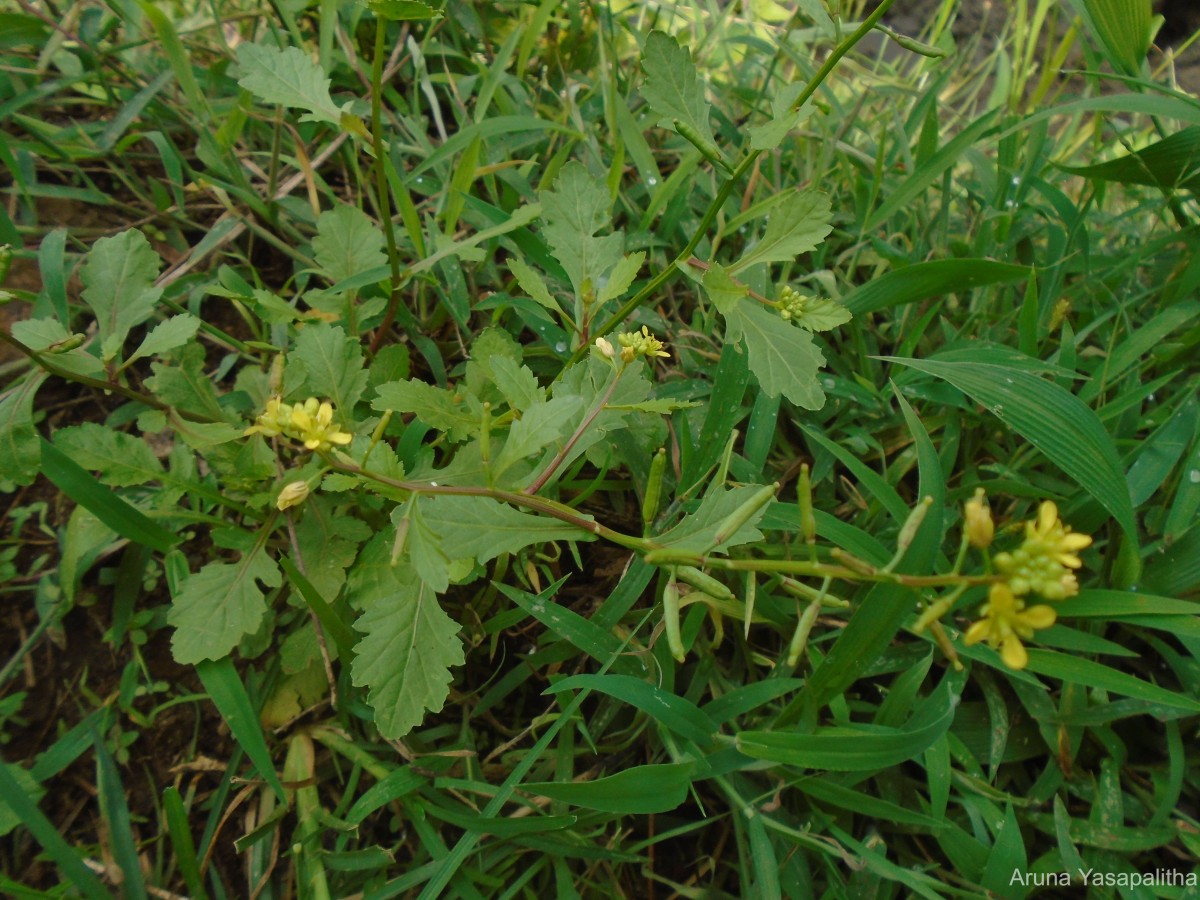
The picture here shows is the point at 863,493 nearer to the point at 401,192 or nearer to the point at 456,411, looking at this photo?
the point at 456,411

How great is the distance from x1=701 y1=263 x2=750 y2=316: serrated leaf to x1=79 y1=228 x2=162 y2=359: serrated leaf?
1054 mm

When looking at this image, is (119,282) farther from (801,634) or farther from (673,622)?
(801,634)

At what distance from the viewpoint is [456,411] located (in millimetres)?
1366

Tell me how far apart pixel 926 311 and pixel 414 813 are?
1632mm

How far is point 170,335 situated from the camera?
1.40 metres

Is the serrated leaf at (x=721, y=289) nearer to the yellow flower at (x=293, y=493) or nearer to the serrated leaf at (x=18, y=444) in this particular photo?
the yellow flower at (x=293, y=493)

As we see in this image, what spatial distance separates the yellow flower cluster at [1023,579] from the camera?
0.77m

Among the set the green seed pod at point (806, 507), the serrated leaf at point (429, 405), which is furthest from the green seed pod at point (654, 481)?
the serrated leaf at point (429, 405)

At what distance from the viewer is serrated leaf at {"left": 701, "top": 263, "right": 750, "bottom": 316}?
1189 millimetres

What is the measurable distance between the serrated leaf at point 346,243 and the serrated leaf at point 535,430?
0.72 meters

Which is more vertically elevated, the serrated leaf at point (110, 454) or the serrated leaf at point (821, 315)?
the serrated leaf at point (821, 315)

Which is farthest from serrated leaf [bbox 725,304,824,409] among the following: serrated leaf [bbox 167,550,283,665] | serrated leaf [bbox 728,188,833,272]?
serrated leaf [bbox 167,550,283,665]

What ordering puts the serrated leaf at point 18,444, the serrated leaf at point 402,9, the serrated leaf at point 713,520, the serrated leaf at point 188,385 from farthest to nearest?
the serrated leaf at point 188,385 → the serrated leaf at point 18,444 → the serrated leaf at point 713,520 → the serrated leaf at point 402,9

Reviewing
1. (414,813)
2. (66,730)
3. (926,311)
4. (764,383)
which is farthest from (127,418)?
(926,311)
